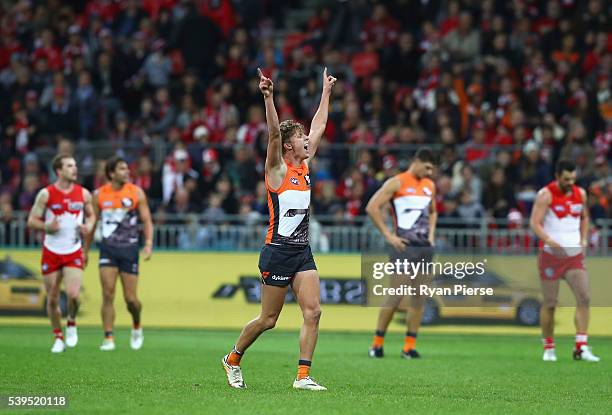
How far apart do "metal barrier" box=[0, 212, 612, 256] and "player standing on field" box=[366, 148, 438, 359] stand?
4.11m

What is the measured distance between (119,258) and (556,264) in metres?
5.94

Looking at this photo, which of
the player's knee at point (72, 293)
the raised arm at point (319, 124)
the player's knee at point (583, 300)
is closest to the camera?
the raised arm at point (319, 124)

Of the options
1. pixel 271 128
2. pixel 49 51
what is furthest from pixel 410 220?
pixel 49 51

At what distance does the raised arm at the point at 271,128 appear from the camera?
34.9 ft

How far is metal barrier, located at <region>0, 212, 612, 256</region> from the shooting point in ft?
68.4

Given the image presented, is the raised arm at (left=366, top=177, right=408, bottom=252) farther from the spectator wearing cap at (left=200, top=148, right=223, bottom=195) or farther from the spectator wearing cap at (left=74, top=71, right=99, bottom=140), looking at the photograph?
the spectator wearing cap at (left=74, top=71, right=99, bottom=140)

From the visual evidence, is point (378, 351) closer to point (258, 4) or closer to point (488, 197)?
point (488, 197)

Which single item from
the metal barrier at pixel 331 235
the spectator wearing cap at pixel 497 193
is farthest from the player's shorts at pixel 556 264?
the spectator wearing cap at pixel 497 193

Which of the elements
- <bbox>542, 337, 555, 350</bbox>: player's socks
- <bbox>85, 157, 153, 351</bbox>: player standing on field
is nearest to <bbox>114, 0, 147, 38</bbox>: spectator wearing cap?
<bbox>85, 157, 153, 351</bbox>: player standing on field

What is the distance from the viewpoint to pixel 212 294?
21625 mm

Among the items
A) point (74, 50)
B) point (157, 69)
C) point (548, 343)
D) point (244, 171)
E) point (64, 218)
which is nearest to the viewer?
point (548, 343)

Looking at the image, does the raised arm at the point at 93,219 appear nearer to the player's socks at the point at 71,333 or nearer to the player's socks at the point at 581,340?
the player's socks at the point at 71,333

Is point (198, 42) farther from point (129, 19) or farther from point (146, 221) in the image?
point (146, 221)

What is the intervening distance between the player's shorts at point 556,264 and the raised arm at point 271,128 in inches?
238
